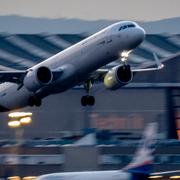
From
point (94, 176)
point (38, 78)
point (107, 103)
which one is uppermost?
point (107, 103)

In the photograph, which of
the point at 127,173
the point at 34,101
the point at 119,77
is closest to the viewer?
the point at 127,173

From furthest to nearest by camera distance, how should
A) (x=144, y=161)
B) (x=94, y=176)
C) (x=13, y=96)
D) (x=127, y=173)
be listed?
(x=13, y=96), (x=144, y=161), (x=127, y=173), (x=94, y=176)

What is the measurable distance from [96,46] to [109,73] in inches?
153

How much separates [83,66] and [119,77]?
11.7ft

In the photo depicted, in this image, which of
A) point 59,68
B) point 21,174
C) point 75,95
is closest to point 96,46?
point 59,68

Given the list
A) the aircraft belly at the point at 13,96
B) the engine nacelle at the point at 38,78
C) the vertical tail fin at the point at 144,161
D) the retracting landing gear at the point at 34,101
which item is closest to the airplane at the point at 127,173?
the vertical tail fin at the point at 144,161

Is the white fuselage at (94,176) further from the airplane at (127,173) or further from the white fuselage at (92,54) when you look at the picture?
the white fuselage at (92,54)

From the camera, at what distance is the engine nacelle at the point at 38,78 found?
5056 cm

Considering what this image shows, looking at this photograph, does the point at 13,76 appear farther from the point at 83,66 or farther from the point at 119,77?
the point at 119,77

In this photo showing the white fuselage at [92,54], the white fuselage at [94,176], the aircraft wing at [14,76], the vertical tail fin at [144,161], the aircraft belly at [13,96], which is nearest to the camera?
the white fuselage at [94,176]

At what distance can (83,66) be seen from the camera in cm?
4984

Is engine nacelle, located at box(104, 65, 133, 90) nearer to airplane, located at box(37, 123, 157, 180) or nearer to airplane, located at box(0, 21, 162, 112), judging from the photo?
airplane, located at box(0, 21, 162, 112)

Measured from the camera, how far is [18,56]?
346 feet

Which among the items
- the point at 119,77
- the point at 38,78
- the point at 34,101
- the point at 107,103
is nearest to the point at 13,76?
the point at 34,101
